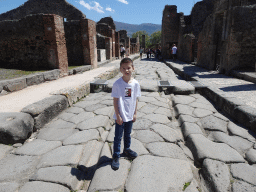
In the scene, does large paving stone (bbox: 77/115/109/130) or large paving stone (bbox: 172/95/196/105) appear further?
large paving stone (bbox: 172/95/196/105)

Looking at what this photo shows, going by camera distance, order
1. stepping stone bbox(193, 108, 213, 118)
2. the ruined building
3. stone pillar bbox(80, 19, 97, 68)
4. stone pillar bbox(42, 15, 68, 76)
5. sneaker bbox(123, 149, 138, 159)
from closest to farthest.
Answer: sneaker bbox(123, 149, 138, 159)
stepping stone bbox(193, 108, 213, 118)
stone pillar bbox(42, 15, 68, 76)
the ruined building
stone pillar bbox(80, 19, 97, 68)

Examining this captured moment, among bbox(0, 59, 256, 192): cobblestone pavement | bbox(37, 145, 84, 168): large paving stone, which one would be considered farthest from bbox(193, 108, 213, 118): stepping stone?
bbox(37, 145, 84, 168): large paving stone

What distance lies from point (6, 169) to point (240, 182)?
83.6 inches

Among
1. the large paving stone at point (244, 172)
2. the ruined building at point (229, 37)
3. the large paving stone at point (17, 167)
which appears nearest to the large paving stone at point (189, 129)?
the large paving stone at point (244, 172)

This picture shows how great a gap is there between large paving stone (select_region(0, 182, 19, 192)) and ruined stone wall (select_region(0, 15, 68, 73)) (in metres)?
4.73

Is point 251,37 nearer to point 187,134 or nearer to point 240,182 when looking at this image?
point 187,134

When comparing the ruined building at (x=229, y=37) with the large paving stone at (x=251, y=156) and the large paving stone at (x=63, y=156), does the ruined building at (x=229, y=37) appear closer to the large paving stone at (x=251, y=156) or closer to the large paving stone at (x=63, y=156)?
the large paving stone at (x=251, y=156)

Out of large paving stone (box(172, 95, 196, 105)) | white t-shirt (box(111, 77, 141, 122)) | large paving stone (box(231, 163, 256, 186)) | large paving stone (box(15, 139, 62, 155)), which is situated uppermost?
white t-shirt (box(111, 77, 141, 122))

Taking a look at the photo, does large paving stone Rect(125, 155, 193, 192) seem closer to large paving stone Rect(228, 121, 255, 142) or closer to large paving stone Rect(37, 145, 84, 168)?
large paving stone Rect(37, 145, 84, 168)

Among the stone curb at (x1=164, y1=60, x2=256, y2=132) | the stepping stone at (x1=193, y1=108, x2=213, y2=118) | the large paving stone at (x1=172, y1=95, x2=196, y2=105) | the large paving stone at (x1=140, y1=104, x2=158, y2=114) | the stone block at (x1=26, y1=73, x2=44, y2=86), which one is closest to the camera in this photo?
the stone curb at (x1=164, y1=60, x2=256, y2=132)

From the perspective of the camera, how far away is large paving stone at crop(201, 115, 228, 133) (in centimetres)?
242

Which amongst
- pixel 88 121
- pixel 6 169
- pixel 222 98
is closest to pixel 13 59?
pixel 88 121

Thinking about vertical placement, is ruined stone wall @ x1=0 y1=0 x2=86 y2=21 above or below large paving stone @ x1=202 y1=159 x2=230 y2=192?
above

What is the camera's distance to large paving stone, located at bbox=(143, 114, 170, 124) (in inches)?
106
